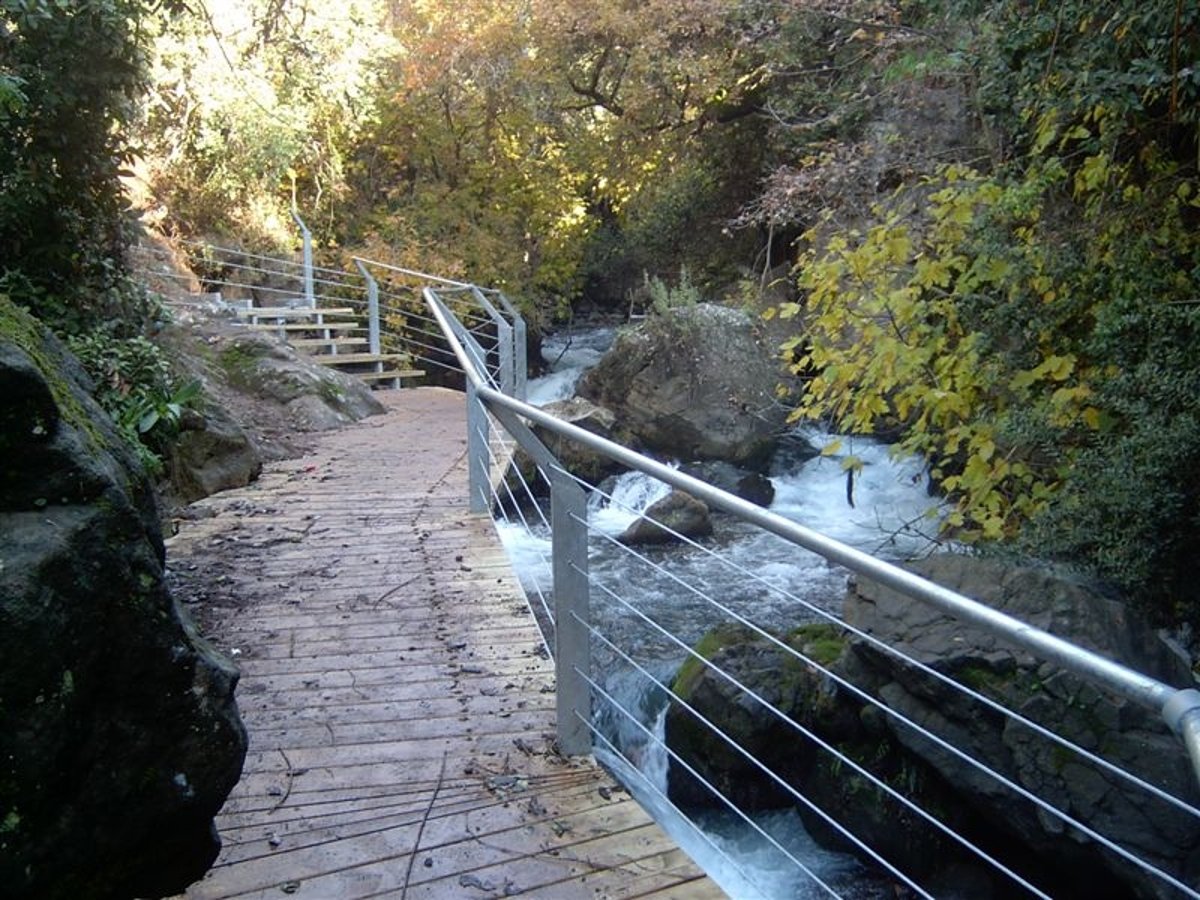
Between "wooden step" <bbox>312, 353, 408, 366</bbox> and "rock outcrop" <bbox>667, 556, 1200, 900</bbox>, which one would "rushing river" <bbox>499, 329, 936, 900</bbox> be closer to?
"rock outcrop" <bbox>667, 556, 1200, 900</bbox>

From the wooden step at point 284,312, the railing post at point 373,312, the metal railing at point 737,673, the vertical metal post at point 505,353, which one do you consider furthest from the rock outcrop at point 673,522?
the wooden step at point 284,312

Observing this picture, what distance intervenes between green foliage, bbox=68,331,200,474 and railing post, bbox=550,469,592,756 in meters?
3.45

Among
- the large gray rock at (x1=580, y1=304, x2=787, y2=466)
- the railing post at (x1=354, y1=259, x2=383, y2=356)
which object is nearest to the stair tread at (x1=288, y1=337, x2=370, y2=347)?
the railing post at (x1=354, y1=259, x2=383, y2=356)

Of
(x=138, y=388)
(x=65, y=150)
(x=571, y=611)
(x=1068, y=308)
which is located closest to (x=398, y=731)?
(x=571, y=611)

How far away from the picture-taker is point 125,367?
6336mm

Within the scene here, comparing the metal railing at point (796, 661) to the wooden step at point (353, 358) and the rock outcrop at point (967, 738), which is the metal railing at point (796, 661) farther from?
the wooden step at point (353, 358)

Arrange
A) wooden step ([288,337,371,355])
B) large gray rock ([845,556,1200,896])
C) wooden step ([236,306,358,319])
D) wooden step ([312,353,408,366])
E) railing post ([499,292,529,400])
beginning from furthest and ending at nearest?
wooden step ([236,306,358,319]) → wooden step ([288,337,371,355]) → wooden step ([312,353,408,366]) → railing post ([499,292,529,400]) → large gray rock ([845,556,1200,896])

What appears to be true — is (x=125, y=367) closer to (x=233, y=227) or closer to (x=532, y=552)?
(x=532, y=552)

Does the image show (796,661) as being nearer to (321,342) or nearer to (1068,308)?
(1068,308)

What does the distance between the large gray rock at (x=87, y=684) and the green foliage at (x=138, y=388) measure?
3928 mm

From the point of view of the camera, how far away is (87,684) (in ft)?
5.57

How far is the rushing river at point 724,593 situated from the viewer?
464 cm

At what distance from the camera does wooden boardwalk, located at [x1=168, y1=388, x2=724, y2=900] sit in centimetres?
242

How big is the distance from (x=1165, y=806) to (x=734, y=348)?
26.0 ft
